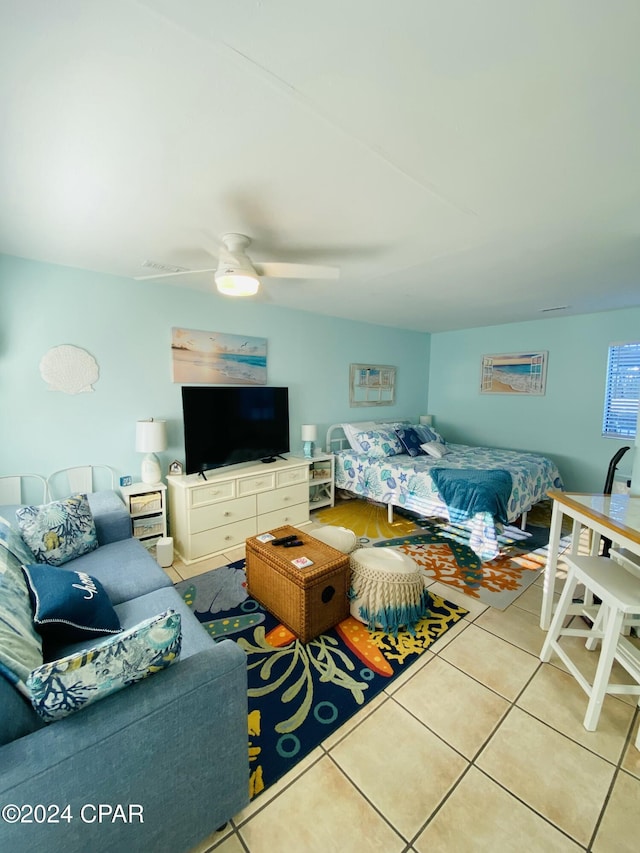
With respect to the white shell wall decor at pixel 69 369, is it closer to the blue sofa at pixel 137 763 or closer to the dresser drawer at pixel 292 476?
the dresser drawer at pixel 292 476

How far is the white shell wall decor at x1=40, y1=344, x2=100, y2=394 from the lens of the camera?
251cm

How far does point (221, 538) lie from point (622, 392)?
4713 millimetres

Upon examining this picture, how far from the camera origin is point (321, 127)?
119cm

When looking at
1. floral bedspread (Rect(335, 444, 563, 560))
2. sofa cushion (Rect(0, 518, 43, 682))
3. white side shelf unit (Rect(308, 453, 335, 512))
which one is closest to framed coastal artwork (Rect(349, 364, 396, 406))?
floral bedspread (Rect(335, 444, 563, 560))

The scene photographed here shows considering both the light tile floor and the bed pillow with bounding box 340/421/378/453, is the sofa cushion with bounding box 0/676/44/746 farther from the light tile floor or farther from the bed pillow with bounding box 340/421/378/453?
the bed pillow with bounding box 340/421/378/453

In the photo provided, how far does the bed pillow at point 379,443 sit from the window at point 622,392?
8.11 feet

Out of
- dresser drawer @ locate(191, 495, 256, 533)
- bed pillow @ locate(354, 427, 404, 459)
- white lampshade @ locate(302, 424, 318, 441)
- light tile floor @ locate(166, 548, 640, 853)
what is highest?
white lampshade @ locate(302, 424, 318, 441)

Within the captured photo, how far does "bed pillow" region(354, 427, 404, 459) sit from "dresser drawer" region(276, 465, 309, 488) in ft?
3.15

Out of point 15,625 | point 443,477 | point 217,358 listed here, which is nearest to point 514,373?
point 443,477

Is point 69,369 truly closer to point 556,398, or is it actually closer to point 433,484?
point 433,484

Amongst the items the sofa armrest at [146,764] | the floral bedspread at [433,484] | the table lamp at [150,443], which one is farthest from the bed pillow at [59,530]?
the floral bedspread at [433,484]

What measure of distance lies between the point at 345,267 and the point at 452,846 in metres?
2.99

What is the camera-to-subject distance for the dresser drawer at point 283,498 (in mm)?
3307

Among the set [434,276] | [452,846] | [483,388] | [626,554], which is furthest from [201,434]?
[483,388]
